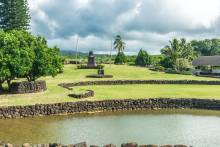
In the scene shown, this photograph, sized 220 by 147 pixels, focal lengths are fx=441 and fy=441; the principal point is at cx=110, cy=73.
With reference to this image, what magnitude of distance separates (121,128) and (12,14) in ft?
207

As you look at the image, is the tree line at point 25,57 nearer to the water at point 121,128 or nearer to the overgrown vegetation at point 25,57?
the overgrown vegetation at point 25,57

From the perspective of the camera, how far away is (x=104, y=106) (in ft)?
174

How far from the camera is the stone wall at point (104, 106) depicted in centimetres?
4719

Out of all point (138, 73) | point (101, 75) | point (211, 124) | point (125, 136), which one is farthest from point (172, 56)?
point (125, 136)

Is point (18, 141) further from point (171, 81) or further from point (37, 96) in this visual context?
point (171, 81)

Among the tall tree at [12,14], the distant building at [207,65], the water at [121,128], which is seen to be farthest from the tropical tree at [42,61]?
the distant building at [207,65]

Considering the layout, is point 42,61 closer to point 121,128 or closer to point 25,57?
point 25,57

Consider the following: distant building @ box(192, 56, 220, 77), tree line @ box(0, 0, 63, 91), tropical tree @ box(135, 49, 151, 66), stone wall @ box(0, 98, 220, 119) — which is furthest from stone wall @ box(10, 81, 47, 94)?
tropical tree @ box(135, 49, 151, 66)

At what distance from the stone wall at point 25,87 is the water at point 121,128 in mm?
13697

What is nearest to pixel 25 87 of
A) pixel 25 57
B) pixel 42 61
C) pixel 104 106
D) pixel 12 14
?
pixel 25 57

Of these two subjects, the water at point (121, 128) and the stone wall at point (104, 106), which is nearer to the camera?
the water at point (121, 128)

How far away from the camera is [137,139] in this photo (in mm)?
34594

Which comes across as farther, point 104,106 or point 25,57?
point 25,57

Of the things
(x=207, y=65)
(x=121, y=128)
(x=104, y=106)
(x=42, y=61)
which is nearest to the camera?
(x=121, y=128)
